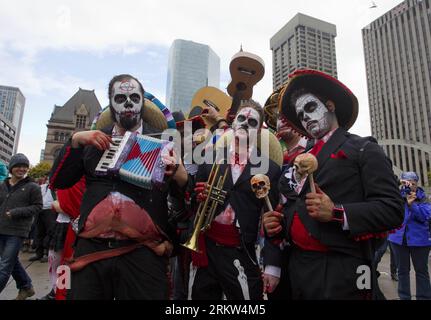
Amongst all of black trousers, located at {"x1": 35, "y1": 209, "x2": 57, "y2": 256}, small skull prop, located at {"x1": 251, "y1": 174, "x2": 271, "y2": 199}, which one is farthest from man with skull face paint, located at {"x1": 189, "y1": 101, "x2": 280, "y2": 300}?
black trousers, located at {"x1": 35, "y1": 209, "x2": 57, "y2": 256}

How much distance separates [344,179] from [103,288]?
185 cm

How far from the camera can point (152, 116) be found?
290 cm

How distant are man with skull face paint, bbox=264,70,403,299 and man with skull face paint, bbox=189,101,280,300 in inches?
15.6

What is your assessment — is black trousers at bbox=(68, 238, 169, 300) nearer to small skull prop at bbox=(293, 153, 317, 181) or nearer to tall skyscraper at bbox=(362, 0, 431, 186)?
small skull prop at bbox=(293, 153, 317, 181)

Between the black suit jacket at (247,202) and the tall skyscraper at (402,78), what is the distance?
8813 cm

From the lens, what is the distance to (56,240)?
14.8 feet

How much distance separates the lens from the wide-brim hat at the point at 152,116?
114 inches

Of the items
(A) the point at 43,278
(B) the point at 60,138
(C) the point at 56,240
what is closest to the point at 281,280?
(C) the point at 56,240

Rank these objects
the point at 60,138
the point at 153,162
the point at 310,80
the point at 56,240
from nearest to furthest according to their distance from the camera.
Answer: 1. the point at 153,162
2. the point at 310,80
3. the point at 56,240
4. the point at 60,138

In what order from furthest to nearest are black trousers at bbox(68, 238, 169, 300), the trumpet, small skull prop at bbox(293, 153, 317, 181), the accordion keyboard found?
1. the trumpet
2. the accordion keyboard
3. black trousers at bbox(68, 238, 169, 300)
4. small skull prop at bbox(293, 153, 317, 181)

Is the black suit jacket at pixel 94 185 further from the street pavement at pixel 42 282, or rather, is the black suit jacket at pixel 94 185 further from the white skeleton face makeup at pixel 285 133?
the street pavement at pixel 42 282

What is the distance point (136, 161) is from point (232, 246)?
44.6 inches

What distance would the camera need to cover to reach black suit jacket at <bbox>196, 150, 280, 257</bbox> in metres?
2.75

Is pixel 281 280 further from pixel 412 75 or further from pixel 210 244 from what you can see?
pixel 412 75
